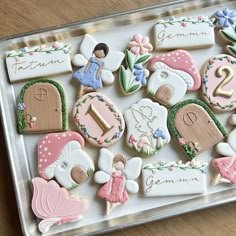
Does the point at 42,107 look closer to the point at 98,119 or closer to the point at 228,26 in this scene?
the point at 98,119

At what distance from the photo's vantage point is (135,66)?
0.85 meters

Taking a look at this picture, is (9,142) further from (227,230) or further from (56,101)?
(227,230)

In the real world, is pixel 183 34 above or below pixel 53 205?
above

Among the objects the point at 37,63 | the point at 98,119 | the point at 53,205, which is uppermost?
the point at 37,63

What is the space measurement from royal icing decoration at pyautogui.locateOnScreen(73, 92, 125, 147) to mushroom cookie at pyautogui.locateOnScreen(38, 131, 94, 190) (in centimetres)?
2

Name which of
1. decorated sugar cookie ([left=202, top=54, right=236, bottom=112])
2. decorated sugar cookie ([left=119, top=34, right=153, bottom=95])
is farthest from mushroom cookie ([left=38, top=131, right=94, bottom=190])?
decorated sugar cookie ([left=202, top=54, right=236, bottom=112])

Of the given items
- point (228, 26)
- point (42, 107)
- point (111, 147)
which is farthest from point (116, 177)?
point (228, 26)

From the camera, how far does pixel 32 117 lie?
83cm

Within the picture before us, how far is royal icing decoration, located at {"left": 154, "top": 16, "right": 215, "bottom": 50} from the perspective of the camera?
853 mm

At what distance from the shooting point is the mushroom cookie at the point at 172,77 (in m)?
0.84

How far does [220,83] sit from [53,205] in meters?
0.33

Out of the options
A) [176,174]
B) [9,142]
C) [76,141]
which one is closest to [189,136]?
[176,174]

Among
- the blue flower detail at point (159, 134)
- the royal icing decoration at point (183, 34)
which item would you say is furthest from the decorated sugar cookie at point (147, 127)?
the royal icing decoration at point (183, 34)

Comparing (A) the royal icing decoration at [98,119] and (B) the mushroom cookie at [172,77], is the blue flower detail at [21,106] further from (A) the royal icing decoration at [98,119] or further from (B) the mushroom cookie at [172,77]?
(B) the mushroom cookie at [172,77]
